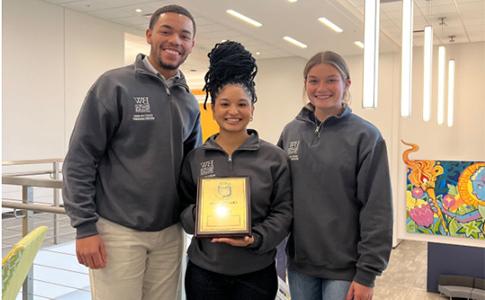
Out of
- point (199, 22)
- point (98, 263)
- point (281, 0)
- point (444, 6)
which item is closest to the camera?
point (98, 263)

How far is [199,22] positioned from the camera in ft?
24.1

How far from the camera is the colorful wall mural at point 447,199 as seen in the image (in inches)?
282

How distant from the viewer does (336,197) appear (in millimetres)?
1578

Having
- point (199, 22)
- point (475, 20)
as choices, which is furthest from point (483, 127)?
point (199, 22)

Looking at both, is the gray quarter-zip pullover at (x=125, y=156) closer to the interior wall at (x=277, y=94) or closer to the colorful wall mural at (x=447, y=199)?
the colorful wall mural at (x=447, y=199)

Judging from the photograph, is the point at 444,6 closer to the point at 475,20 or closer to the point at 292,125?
the point at 475,20

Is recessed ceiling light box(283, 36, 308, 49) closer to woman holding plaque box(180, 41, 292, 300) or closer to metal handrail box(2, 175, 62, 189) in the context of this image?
metal handrail box(2, 175, 62, 189)

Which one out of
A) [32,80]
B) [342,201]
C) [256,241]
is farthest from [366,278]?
[32,80]

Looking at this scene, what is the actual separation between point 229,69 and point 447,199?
22.3 ft

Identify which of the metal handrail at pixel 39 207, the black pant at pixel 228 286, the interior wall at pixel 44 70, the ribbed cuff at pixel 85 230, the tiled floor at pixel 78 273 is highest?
the interior wall at pixel 44 70

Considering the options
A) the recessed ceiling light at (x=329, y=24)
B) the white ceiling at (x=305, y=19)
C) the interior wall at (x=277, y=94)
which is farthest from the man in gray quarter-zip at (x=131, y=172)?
the interior wall at (x=277, y=94)

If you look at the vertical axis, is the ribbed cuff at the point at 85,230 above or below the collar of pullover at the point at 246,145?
below

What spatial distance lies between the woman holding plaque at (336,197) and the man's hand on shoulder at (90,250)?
69cm

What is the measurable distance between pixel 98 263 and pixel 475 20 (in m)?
7.11
